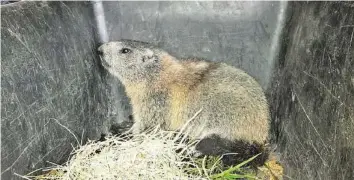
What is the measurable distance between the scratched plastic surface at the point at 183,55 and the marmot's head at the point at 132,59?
273mm

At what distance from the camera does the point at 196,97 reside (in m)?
3.74

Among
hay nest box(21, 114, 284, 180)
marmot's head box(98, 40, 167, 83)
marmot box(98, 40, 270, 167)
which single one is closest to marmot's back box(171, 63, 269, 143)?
marmot box(98, 40, 270, 167)

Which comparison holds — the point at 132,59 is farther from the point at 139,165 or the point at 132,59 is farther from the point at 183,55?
the point at 139,165

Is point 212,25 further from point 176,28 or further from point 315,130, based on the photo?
point 315,130

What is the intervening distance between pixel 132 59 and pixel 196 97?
770 mm

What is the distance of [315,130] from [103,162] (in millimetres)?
1622

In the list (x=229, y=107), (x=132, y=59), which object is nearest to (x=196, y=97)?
(x=229, y=107)

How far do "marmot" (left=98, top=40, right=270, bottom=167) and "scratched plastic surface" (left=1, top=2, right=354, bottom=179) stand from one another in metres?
0.33

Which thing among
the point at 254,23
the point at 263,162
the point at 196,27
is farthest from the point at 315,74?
the point at 196,27

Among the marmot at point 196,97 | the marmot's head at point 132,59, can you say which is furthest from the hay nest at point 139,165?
the marmot's head at point 132,59

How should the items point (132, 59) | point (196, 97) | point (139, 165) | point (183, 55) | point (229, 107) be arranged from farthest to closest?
point (183, 55) → point (132, 59) → point (196, 97) → point (229, 107) → point (139, 165)

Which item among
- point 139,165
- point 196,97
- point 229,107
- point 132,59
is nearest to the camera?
point 139,165

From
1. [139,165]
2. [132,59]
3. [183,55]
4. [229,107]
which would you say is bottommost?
[139,165]

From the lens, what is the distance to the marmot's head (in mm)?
3973
